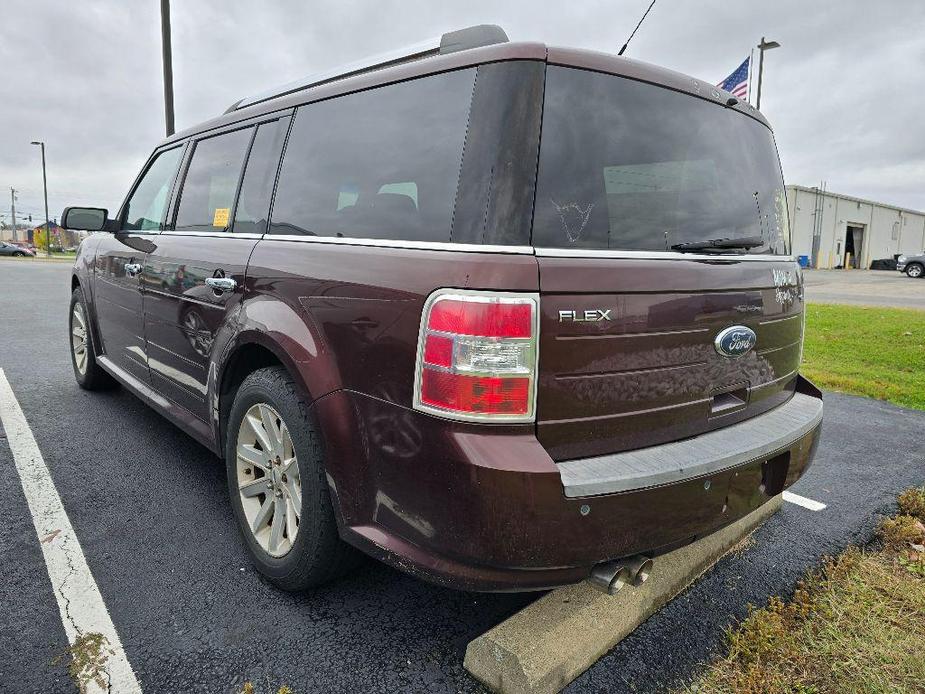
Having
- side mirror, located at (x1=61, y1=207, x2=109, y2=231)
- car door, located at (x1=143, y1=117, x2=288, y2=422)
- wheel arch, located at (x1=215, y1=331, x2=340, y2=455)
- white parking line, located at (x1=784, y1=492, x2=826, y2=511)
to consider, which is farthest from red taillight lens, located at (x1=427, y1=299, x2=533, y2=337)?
side mirror, located at (x1=61, y1=207, x2=109, y2=231)

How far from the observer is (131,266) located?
3.68 metres

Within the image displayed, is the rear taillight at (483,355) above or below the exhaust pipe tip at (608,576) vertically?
above

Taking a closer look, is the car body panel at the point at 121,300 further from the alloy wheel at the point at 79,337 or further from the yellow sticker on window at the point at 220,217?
the yellow sticker on window at the point at 220,217

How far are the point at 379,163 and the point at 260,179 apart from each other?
2.75 ft

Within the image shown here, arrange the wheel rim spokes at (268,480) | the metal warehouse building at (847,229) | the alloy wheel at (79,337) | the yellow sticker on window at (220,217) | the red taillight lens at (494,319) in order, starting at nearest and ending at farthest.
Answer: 1. the red taillight lens at (494,319)
2. the wheel rim spokes at (268,480)
3. the yellow sticker on window at (220,217)
4. the alloy wheel at (79,337)
5. the metal warehouse building at (847,229)

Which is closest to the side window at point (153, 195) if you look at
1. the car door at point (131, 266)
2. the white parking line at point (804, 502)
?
the car door at point (131, 266)

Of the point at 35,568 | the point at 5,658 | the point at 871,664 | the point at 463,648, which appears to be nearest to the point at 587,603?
the point at 463,648

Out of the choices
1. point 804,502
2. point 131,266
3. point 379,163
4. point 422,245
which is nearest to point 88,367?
point 131,266

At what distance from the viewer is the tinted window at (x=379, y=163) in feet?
6.34

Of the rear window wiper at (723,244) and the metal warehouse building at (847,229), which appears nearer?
the rear window wiper at (723,244)

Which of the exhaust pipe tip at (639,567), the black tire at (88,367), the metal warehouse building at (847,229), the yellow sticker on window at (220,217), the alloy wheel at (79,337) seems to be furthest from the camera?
the metal warehouse building at (847,229)

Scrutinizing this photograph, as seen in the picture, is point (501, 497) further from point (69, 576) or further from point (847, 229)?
point (847, 229)

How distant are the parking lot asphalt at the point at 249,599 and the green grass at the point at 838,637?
0.31 feet

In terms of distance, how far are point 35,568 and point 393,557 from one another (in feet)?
5.31
